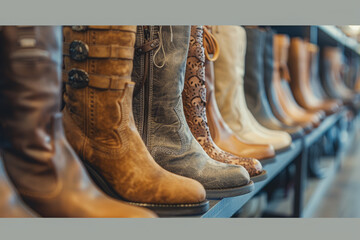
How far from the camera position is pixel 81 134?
820 millimetres

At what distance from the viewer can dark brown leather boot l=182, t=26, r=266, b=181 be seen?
3.37 ft

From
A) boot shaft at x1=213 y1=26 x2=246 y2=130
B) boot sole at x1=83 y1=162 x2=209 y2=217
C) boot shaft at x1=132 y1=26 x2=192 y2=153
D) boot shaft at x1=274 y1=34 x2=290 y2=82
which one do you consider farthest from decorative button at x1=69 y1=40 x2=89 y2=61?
boot shaft at x1=274 y1=34 x2=290 y2=82

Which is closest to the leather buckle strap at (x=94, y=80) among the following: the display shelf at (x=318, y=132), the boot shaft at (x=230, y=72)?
the boot shaft at (x=230, y=72)

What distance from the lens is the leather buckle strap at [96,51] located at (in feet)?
2.52

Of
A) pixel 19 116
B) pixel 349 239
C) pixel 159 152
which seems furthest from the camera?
pixel 159 152

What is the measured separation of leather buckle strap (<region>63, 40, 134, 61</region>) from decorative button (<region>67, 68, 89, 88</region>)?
2 centimetres

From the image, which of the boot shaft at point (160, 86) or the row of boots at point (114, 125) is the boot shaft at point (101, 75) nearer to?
the row of boots at point (114, 125)

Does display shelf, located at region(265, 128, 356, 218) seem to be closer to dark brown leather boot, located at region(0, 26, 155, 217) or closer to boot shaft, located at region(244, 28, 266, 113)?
boot shaft, located at region(244, 28, 266, 113)

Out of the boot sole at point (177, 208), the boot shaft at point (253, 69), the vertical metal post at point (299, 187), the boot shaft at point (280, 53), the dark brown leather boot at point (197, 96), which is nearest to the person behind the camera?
the boot sole at point (177, 208)

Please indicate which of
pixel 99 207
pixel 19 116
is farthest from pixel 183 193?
pixel 19 116

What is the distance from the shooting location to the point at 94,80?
0.78 metres

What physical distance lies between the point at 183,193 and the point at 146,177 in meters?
0.07

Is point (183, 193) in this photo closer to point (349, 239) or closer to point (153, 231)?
point (153, 231)

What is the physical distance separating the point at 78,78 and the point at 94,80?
29 mm
